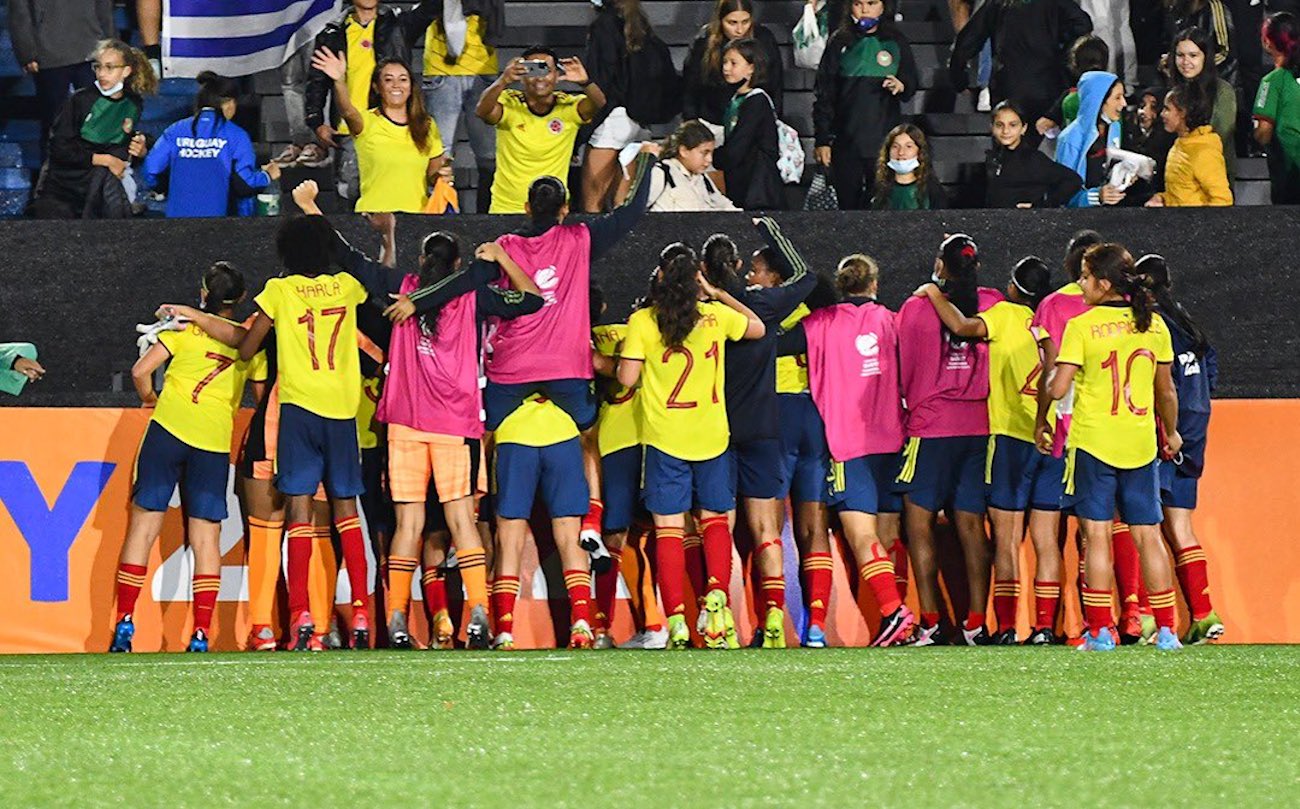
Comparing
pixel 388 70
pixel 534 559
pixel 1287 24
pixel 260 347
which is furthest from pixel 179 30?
pixel 1287 24

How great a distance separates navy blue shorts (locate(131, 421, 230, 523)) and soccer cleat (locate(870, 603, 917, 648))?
3.45 meters

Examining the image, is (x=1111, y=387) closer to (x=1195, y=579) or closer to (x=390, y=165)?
(x=1195, y=579)

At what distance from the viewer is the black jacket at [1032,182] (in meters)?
13.7

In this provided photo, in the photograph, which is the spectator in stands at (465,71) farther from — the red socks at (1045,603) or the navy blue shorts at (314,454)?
the red socks at (1045,603)

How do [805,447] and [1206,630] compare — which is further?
[805,447]

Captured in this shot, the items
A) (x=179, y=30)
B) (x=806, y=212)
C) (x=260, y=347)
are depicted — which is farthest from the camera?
(x=179, y=30)

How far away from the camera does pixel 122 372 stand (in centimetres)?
1334

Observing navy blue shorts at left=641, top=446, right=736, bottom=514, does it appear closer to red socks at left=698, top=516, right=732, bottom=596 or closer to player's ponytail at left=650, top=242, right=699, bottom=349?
red socks at left=698, top=516, right=732, bottom=596

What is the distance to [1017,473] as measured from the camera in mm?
11766

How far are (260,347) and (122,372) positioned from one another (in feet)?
6.53

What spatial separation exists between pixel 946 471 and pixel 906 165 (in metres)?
2.30

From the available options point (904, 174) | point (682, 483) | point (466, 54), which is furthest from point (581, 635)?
point (466, 54)

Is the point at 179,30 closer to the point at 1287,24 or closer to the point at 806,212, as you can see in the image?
the point at 806,212

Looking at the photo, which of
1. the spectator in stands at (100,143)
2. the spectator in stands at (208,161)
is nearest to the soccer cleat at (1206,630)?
the spectator in stands at (208,161)
